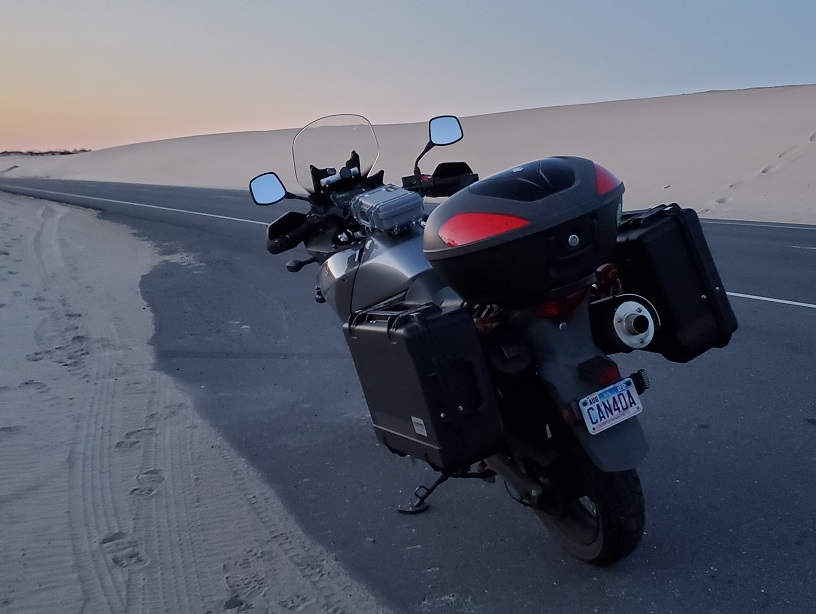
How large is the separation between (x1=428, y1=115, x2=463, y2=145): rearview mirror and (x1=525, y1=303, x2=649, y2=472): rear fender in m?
1.84

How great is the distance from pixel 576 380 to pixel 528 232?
61 cm

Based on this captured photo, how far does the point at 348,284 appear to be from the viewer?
14.2 ft

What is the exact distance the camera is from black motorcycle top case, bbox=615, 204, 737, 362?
357cm

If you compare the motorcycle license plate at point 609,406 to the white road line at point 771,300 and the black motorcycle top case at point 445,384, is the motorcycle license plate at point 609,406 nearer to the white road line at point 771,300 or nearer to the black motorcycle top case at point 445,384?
the black motorcycle top case at point 445,384

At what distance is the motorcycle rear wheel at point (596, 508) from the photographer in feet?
10.9

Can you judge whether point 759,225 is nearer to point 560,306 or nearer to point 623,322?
point 623,322

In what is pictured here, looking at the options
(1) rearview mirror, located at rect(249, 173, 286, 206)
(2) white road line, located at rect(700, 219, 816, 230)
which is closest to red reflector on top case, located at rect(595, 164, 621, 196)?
(1) rearview mirror, located at rect(249, 173, 286, 206)

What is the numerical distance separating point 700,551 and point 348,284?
2.08 meters

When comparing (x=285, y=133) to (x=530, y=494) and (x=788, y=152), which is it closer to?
(x=788, y=152)

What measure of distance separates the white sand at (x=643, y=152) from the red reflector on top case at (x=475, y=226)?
1749 centimetres

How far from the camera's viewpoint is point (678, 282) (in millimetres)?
3592

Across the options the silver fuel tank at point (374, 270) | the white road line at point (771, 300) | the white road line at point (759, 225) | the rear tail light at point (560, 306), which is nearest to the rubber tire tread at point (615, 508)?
the rear tail light at point (560, 306)

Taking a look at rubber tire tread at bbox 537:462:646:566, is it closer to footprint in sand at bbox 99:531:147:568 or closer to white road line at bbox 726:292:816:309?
footprint in sand at bbox 99:531:147:568

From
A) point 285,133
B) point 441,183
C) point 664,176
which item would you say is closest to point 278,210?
point 664,176
